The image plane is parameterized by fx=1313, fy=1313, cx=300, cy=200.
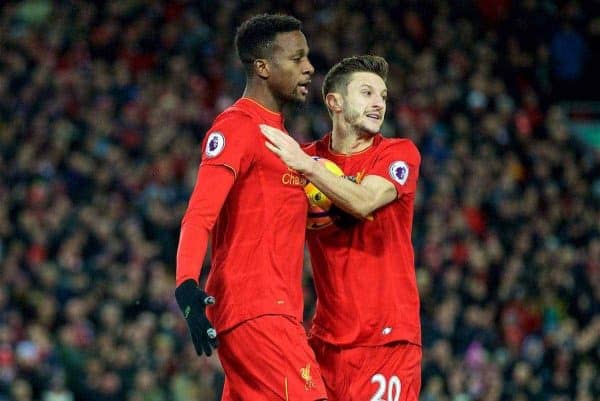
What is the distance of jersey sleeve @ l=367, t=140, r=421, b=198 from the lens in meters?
6.05

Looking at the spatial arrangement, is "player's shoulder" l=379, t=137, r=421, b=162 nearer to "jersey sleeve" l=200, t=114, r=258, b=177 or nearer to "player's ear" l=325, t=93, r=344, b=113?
"player's ear" l=325, t=93, r=344, b=113

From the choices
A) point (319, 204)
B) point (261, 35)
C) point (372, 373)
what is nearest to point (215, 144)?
point (261, 35)

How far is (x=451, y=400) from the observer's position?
40.5 feet

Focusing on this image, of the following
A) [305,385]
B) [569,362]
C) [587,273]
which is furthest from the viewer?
[587,273]

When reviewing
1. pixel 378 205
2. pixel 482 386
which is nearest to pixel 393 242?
pixel 378 205

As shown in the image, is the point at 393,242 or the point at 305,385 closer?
the point at 305,385

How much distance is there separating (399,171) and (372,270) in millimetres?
476

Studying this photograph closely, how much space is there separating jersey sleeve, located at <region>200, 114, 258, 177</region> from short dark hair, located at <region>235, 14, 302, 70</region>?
332 mm

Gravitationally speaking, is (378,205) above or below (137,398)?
above

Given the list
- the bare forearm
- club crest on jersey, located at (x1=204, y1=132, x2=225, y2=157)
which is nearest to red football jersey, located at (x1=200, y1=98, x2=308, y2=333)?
club crest on jersey, located at (x1=204, y1=132, x2=225, y2=157)

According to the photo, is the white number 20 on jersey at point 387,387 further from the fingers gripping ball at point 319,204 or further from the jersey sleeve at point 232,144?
the jersey sleeve at point 232,144

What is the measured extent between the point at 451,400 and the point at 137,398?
3.00 metres

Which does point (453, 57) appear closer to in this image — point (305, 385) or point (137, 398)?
point (137, 398)

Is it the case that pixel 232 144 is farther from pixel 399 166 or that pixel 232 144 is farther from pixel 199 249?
pixel 399 166
